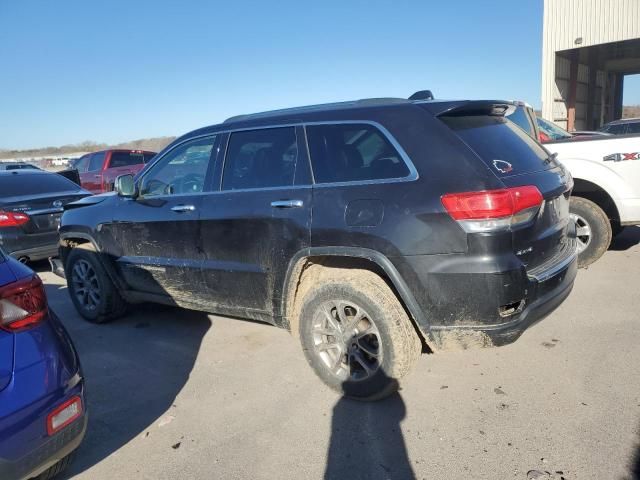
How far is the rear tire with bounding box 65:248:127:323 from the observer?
4762 millimetres

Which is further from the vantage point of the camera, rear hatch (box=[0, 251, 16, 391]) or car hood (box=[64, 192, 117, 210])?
car hood (box=[64, 192, 117, 210])

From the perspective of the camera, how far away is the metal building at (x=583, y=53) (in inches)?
700

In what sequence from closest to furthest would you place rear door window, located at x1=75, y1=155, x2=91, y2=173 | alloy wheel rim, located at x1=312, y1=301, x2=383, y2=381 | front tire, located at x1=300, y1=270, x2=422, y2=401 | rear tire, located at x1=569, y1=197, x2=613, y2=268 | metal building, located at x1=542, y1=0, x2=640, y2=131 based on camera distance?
front tire, located at x1=300, y1=270, x2=422, y2=401 → alloy wheel rim, located at x1=312, y1=301, x2=383, y2=381 → rear tire, located at x1=569, y1=197, x2=613, y2=268 → rear door window, located at x1=75, y1=155, x2=91, y2=173 → metal building, located at x1=542, y1=0, x2=640, y2=131

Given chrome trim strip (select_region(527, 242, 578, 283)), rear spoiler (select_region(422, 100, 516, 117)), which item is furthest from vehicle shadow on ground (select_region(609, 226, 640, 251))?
rear spoiler (select_region(422, 100, 516, 117))

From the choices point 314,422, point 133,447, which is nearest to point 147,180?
point 133,447

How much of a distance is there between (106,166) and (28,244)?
714 centimetres

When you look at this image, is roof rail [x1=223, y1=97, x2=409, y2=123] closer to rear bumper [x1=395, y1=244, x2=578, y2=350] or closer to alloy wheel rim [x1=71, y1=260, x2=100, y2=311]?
rear bumper [x1=395, y1=244, x2=578, y2=350]

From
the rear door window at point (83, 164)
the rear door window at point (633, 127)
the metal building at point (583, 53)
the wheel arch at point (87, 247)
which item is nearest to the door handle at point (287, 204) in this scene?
the wheel arch at point (87, 247)

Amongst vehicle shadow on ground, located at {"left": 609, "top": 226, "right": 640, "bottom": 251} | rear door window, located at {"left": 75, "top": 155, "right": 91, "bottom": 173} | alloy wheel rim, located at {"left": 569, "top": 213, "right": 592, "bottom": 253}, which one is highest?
rear door window, located at {"left": 75, "top": 155, "right": 91, "bottom": 173}

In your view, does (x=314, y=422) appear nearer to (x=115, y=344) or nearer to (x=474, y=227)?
(x=474, y=227)

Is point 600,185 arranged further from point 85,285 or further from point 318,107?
point 85,285

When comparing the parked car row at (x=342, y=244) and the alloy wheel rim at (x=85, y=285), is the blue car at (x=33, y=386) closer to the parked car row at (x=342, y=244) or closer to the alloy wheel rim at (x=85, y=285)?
the parked car row at (x=342, y=244)

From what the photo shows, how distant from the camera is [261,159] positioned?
363cm

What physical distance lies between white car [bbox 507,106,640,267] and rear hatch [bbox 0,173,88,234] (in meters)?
6.52
